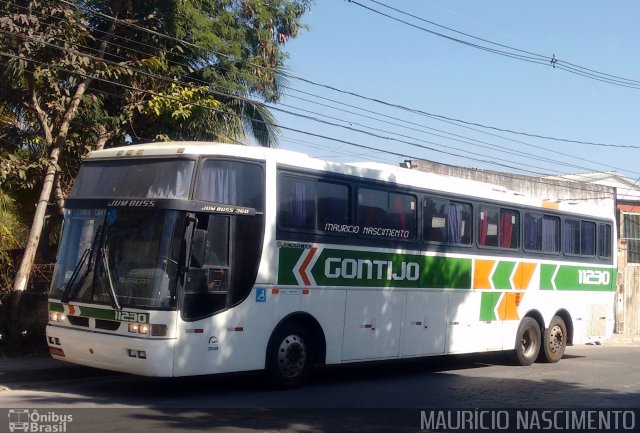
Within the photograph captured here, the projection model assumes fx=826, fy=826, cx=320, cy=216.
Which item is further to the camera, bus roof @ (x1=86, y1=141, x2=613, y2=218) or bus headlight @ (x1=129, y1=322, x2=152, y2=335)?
bus roof @ (x1=86, y1=141, x2=613, y2=218)

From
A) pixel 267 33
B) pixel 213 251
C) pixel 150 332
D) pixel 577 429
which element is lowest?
pixel 577 429

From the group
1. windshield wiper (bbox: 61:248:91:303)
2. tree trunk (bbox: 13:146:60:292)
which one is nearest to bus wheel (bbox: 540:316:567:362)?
windshield wiper (bbox: 61:248:91:303)

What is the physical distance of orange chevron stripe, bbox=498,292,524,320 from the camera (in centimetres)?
1694

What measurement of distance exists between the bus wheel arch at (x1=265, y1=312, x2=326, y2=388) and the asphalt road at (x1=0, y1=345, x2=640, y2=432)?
241mm

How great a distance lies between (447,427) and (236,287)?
3.56 metres

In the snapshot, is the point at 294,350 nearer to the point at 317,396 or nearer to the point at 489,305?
the point at 317,396

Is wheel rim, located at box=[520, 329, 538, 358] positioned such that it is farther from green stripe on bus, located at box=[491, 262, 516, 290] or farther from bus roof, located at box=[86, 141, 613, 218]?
bus roof, located at box=[86, 141, 613, 218]

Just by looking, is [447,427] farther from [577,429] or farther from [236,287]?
[236,287]

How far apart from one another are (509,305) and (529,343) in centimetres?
141

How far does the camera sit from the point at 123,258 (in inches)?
448

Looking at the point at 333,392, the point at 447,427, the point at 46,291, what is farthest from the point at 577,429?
the point at 46,291

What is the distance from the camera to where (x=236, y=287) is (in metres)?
11.8

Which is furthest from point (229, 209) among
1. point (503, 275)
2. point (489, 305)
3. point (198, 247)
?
point (503, 275)

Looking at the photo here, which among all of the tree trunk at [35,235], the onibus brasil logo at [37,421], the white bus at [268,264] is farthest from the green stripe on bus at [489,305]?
the onibus brasil logo at [37,421]
